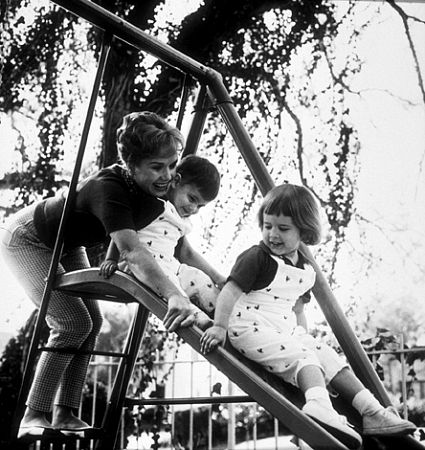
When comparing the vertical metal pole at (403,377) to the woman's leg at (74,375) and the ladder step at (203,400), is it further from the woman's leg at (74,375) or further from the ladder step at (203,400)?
the woman's leg at (74,375)

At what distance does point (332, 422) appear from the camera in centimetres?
104

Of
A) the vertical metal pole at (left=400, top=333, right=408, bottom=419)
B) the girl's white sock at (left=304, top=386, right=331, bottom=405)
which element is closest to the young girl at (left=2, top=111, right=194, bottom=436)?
the girl's white sock at (left=304, top=386, right=331, bottom=405)

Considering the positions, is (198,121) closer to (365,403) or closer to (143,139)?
(143,139)

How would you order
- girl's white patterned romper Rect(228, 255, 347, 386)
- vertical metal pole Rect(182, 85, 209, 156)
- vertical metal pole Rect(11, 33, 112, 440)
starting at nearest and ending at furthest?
girl's white patterned romper Rect(228, 255, 347, 386) → vertical metal pole Rect(11, 33, 112, 440) → vertical metal pole Rect(182, 85, 209, 156)

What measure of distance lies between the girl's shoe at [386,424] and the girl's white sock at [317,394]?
0.43ft

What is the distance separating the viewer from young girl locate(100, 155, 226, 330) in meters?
1.40

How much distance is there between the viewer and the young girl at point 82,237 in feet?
4.17

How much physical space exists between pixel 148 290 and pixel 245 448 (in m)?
2.39

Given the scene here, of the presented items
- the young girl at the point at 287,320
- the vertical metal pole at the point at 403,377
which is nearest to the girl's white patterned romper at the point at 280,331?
the young girl at the point at 287,320

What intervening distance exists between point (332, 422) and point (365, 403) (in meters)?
0.19

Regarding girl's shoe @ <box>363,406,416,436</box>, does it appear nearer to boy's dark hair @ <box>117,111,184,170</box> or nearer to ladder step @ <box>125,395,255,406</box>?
ladder step @ <box>125,395,255,406</box>

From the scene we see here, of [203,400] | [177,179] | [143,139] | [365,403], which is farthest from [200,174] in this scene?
[365,403]

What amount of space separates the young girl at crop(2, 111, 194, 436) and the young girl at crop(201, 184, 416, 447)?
204 millimetres

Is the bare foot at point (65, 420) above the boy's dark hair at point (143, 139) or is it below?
below
